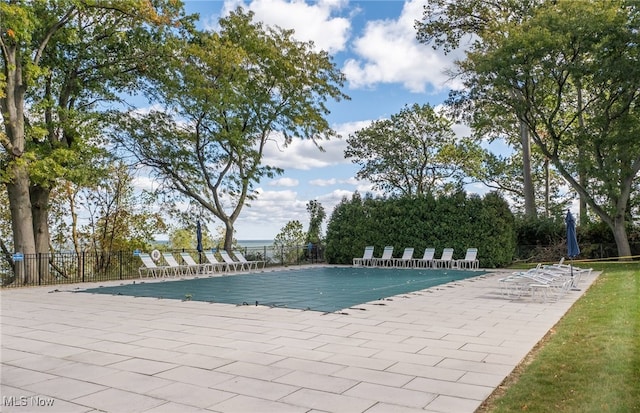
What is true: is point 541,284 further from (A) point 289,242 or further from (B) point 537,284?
(A) point 289,242

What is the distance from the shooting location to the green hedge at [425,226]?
62.3 feet

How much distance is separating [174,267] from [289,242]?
23.9 feet

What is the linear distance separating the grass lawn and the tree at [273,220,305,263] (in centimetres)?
1638

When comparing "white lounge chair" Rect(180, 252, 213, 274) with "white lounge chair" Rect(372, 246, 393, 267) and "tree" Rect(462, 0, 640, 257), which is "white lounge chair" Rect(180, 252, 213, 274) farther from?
"tree" Rect(462, 0, 640, 257)

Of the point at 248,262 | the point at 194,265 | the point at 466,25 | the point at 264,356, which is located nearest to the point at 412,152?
the point at 466,25

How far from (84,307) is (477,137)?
70.8ft

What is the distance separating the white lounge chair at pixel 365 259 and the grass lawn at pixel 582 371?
13724mm

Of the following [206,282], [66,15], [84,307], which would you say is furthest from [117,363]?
[66,15]

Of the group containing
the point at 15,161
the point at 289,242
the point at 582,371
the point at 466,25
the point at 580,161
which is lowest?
the point at 582,371

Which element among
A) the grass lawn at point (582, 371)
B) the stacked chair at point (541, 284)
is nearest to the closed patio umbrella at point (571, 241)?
the stacked chair at point (541, 284)

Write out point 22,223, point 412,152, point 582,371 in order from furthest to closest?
1. point 412,152
2. point 22,223
3. point 582,371

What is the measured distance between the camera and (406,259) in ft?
64.2

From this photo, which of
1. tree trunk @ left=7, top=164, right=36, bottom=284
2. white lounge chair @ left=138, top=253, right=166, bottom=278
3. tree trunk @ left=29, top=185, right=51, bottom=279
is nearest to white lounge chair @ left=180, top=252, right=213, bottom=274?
white lounge chair @ left=138, top=253, right=166, bottom=278

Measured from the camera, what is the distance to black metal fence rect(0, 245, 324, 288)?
1415 cm
